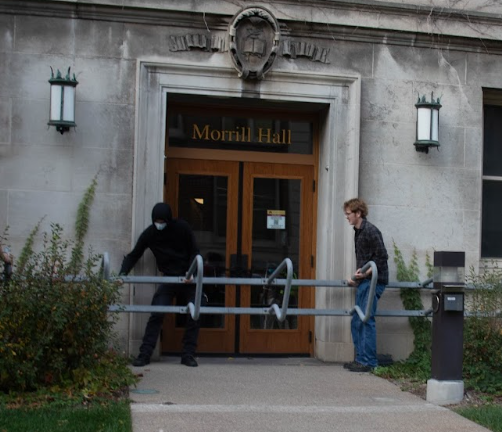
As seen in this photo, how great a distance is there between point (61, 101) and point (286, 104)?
104 inches

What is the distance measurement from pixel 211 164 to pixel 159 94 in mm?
1118

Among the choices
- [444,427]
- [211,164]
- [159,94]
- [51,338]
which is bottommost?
[444,427]

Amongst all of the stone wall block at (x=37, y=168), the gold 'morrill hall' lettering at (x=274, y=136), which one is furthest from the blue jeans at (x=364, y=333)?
the stone wall block at (x=37, y=168)

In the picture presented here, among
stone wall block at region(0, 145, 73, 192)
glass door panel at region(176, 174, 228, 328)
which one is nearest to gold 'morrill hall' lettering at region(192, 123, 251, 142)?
glass door panel at region(176, 174, 228, 328)

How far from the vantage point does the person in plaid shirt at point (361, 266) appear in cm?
879

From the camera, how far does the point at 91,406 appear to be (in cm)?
654

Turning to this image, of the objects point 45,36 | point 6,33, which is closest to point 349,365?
point 45,36

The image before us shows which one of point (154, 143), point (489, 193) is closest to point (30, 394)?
point (154, 143)

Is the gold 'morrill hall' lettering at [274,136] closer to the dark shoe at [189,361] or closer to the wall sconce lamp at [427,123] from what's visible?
the wall sconce lamp at [427,123]

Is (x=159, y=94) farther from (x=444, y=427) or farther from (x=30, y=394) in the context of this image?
(x=444, y=427)

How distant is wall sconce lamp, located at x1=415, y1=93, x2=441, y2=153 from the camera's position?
9.52 metres

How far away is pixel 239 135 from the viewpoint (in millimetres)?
9828

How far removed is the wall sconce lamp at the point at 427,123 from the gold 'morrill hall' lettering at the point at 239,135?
1.59 metres

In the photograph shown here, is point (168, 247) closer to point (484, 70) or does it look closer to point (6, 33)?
point (6, 33)
